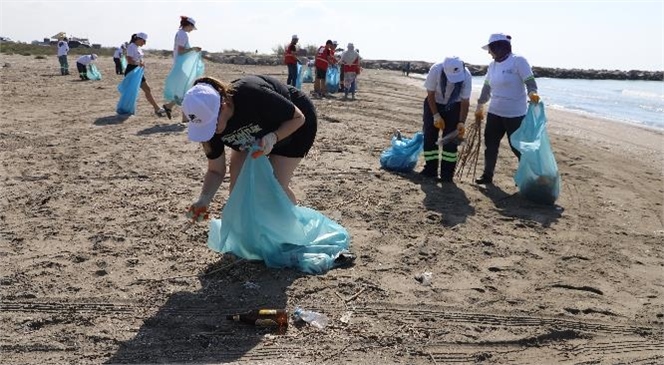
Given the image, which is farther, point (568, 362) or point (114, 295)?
point (114, 295)

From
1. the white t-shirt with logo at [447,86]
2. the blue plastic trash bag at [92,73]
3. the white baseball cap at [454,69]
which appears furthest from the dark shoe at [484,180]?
the blue plastic trash bag at [92,73]

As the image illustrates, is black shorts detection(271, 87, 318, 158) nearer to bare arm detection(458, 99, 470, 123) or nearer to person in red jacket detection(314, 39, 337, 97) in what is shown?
bare arm detection(458, 99, 470, 123)

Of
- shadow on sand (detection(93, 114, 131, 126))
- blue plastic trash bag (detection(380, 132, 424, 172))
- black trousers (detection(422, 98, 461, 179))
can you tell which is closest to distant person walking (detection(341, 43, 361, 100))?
shadow on sand (detection(93, 114, 131, 126))

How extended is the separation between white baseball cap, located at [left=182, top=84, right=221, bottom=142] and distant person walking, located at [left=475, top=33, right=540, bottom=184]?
3640 millimetres

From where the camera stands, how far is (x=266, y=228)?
369cm

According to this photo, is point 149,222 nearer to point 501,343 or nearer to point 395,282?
point 395,282

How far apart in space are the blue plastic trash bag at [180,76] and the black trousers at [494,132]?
15.3 feet

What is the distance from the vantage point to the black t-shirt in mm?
3340

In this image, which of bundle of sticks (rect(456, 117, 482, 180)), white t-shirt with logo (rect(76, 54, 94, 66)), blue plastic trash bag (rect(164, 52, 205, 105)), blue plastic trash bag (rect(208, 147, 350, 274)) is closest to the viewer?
blue plastic trash bag (rect(208, 147, 350, 274))

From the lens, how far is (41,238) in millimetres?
4125

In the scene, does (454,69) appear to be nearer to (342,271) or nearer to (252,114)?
(342,271)

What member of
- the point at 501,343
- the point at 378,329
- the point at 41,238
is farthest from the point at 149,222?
the point at 501,343

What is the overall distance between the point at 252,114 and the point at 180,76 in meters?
5.83

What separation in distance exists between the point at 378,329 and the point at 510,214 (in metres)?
2.63
